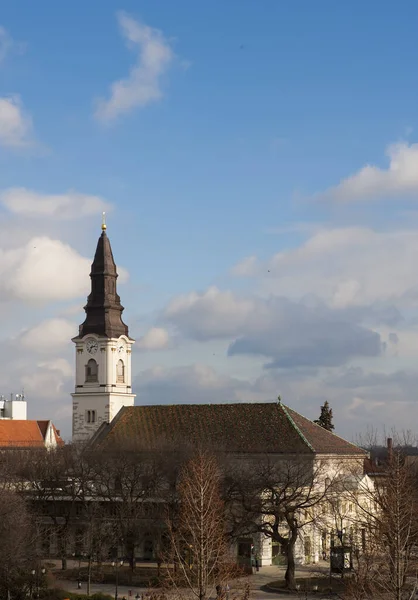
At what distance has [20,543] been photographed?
Result: 55.0 m

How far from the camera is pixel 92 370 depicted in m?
87.9

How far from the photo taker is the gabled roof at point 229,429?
7481 centimetres

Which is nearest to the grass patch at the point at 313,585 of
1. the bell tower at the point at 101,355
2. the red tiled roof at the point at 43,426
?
the bell tower at the point at 101,355

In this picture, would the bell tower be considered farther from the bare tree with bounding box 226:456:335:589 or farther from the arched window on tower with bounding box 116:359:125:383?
the bare tree with bounding box 226:456:335:589

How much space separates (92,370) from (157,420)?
30.3 ft

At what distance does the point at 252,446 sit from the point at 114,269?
2269 cm

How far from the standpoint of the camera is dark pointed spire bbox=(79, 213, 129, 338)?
87.2 meters

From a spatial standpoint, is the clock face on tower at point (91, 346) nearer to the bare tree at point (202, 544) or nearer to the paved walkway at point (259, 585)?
the bare tree at point (202, 544)

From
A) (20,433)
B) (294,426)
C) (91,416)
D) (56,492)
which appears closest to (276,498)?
(294,426)

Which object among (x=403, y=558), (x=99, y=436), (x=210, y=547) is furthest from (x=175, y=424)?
(x=403, y=558)

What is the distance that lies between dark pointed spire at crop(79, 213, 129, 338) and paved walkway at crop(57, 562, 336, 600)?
27397mm

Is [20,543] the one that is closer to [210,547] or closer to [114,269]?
[210,547]

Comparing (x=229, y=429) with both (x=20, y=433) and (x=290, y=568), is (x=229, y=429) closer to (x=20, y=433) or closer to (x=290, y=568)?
(x=290, y=568)

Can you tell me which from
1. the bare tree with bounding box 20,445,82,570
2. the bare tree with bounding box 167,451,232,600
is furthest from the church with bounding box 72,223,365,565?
the bare tree with bounding box 167,451,232,600
